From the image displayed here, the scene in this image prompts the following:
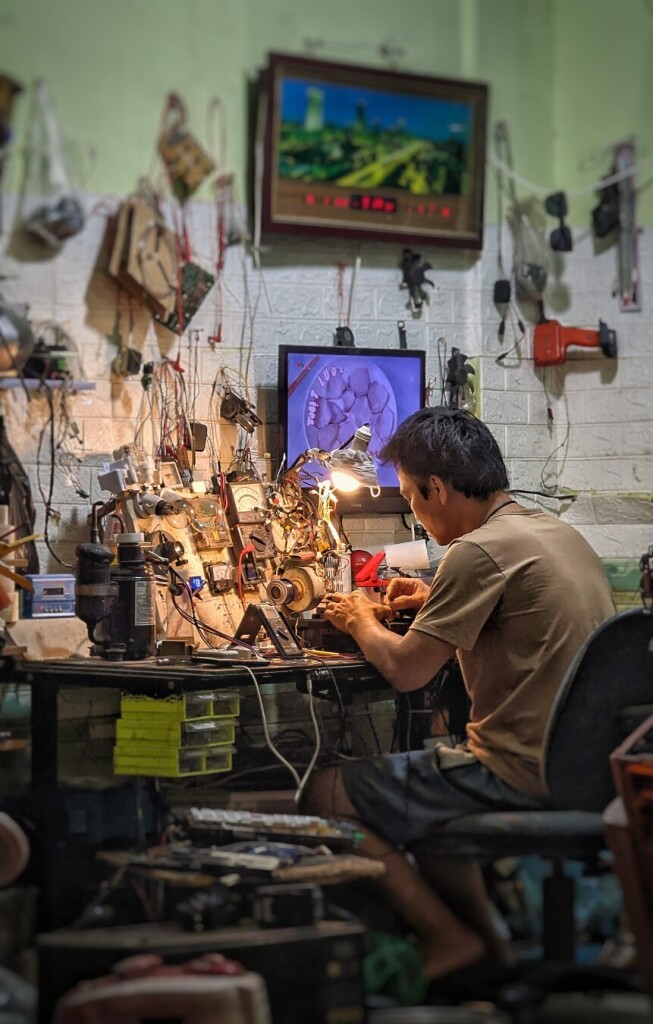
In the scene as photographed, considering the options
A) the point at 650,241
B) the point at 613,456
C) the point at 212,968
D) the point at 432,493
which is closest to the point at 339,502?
the point at 432,493

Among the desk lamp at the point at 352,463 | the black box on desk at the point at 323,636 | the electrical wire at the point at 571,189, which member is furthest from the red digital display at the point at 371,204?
the black box on desk at the point at 323,636

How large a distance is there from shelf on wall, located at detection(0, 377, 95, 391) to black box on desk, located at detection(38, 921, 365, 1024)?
48.3 inches

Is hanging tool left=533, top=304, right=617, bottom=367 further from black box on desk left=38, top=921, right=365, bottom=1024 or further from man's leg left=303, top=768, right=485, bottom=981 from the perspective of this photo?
black box on desk left=38, top=921, right=365, bottom=1024

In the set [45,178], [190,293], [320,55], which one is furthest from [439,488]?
[45,178]

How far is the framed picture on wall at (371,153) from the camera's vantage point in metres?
2.83

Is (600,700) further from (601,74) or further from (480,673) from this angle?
(601,74)

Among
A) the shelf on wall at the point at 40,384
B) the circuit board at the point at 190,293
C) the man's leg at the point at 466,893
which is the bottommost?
the man's leg at the point at 466,893

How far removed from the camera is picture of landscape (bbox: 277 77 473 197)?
9.37ft

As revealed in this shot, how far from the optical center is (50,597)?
2.87 m

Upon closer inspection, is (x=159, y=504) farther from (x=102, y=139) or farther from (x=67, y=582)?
(x=102, y=139)

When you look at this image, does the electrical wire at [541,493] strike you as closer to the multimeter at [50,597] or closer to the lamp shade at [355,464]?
the lamp shade at [355,464]

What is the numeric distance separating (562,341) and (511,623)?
94 centimetres

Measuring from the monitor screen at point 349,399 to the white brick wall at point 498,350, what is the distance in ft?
0.17

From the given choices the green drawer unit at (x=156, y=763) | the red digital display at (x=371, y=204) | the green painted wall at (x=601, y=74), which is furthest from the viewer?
the red digital display at (x=371, y=204)
